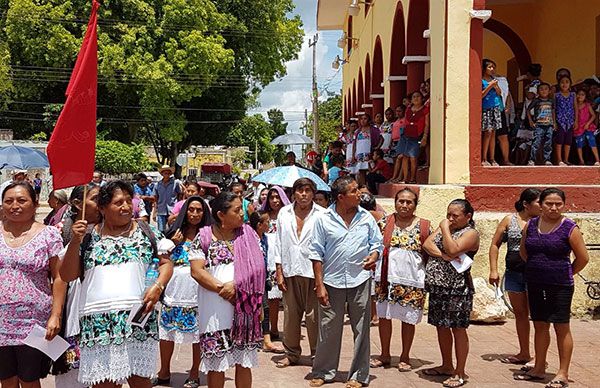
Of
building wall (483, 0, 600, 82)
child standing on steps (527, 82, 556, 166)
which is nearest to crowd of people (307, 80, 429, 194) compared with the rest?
child standing on steps (527, 82, 556, 166)

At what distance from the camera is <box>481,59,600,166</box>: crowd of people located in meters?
9.97

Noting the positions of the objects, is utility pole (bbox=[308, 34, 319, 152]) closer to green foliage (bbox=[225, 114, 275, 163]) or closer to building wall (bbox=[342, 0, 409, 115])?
building wall (bbox=[342, 0, 409, 115])

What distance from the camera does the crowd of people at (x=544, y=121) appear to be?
9.97 meters

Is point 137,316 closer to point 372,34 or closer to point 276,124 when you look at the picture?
point 372,34

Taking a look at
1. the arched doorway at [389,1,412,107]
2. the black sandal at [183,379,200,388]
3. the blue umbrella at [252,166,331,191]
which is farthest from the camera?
the arched doorway at [389,1,412,107]

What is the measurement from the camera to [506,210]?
926cm

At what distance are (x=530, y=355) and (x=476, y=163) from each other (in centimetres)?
364

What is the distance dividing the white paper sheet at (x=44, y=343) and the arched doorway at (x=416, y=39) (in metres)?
10.2

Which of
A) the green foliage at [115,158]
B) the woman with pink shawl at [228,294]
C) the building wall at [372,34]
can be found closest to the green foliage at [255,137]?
the green foliage at [115,158]

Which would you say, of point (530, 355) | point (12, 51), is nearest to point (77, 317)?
point (530, 355)

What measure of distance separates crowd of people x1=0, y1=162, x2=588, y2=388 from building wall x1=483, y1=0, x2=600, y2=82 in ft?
28.6

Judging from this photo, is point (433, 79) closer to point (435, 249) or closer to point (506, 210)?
point (506, 210)

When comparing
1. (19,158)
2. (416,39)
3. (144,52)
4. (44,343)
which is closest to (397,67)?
(416,39)

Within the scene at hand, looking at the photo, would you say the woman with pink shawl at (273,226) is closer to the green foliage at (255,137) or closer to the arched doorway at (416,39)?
the arched doorway at (416,39)
